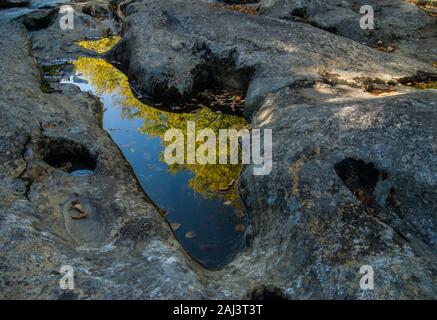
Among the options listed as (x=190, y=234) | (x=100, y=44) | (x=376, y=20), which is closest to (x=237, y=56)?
(x=190, y=234)

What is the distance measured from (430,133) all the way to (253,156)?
265 centimetres

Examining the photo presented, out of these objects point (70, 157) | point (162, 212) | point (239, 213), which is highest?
point (70, 157)

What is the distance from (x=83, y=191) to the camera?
6.77 m

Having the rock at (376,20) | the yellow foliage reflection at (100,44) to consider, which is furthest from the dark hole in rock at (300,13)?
the yellow foliage reflection at (100,44)

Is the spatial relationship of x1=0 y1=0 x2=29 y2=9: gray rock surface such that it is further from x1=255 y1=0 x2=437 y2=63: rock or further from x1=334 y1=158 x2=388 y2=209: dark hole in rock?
x1=334 y1=158 x2=388 y2=209: dark hole in rock

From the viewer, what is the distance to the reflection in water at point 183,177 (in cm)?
710

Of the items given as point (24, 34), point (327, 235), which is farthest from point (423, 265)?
point (24, 34)

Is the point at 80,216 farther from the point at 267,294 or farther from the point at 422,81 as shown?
the point at 422,81

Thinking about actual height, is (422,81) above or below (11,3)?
above

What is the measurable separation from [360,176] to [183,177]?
148 inches

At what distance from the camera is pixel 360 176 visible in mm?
6152

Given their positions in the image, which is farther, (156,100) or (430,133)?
(156,100)
